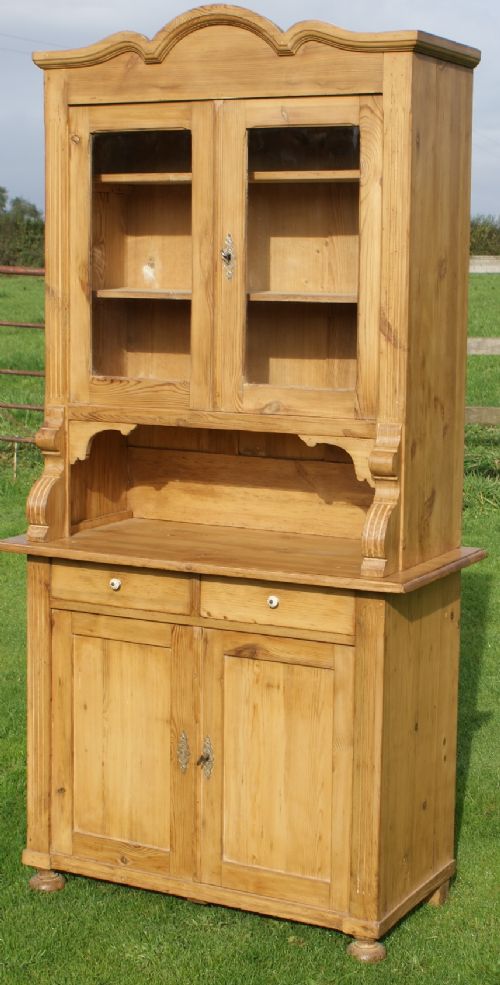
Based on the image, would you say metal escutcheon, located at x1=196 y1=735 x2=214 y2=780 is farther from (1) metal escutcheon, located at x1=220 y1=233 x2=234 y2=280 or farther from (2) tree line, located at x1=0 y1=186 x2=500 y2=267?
(2) tree line, located at x1=0 y1=186 x2=500 y2=267

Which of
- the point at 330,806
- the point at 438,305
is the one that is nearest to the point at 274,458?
the point at 438,305

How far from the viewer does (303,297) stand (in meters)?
3.69

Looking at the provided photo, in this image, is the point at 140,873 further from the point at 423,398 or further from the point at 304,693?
the point at 423,398

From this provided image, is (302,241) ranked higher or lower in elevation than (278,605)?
higher

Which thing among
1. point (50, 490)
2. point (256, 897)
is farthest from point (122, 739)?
→ point (50, 490)

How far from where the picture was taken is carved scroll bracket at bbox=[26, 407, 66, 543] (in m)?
3.89

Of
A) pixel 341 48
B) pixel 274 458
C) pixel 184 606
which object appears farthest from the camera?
pixel 274 458

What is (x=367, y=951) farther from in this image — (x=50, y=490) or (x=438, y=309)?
(x=438, y=309)

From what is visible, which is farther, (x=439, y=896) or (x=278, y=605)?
(x=439, y=896)

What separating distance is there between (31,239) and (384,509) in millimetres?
11186

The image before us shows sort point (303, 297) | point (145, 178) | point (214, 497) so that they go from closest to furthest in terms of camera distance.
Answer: point (303, 297) → point (145, 178) → point (214, 497)

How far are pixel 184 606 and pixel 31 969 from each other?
37.8 inches

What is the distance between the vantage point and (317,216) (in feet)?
12.7

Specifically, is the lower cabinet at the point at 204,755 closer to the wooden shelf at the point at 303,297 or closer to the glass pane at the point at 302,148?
the wooden shelf at the point at 303,297
